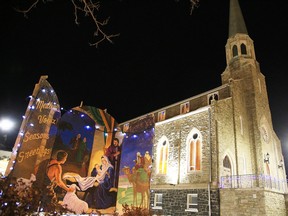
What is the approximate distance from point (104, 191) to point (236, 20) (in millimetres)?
25388

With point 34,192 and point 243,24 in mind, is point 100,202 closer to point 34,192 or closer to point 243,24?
point 34,192

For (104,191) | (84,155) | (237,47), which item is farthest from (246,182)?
(237,47)

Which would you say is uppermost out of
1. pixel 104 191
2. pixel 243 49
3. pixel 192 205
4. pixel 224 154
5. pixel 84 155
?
pixel 243 49

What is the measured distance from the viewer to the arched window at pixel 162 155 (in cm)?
2063

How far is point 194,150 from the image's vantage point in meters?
18.7

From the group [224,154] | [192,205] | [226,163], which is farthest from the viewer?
[226,163]

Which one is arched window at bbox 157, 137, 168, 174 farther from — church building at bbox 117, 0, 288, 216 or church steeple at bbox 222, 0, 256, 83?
church steeple at bbox 222, 0, 256, 83

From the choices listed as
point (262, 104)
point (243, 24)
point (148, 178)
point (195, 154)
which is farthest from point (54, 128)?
point (243, 24)

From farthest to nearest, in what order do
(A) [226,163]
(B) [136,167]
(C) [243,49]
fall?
(C) [243,49]
(B) [136,167]
(A) [226,163]

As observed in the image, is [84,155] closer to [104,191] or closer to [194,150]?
[104,191]

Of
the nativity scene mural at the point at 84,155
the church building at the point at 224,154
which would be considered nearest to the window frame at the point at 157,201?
the church building at the point at 224,154

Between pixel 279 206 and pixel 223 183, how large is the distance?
3.72m

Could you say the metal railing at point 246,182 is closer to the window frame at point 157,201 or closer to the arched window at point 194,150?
the arched window at point 194,150

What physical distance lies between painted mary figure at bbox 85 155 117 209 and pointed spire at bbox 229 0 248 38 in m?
21.1
